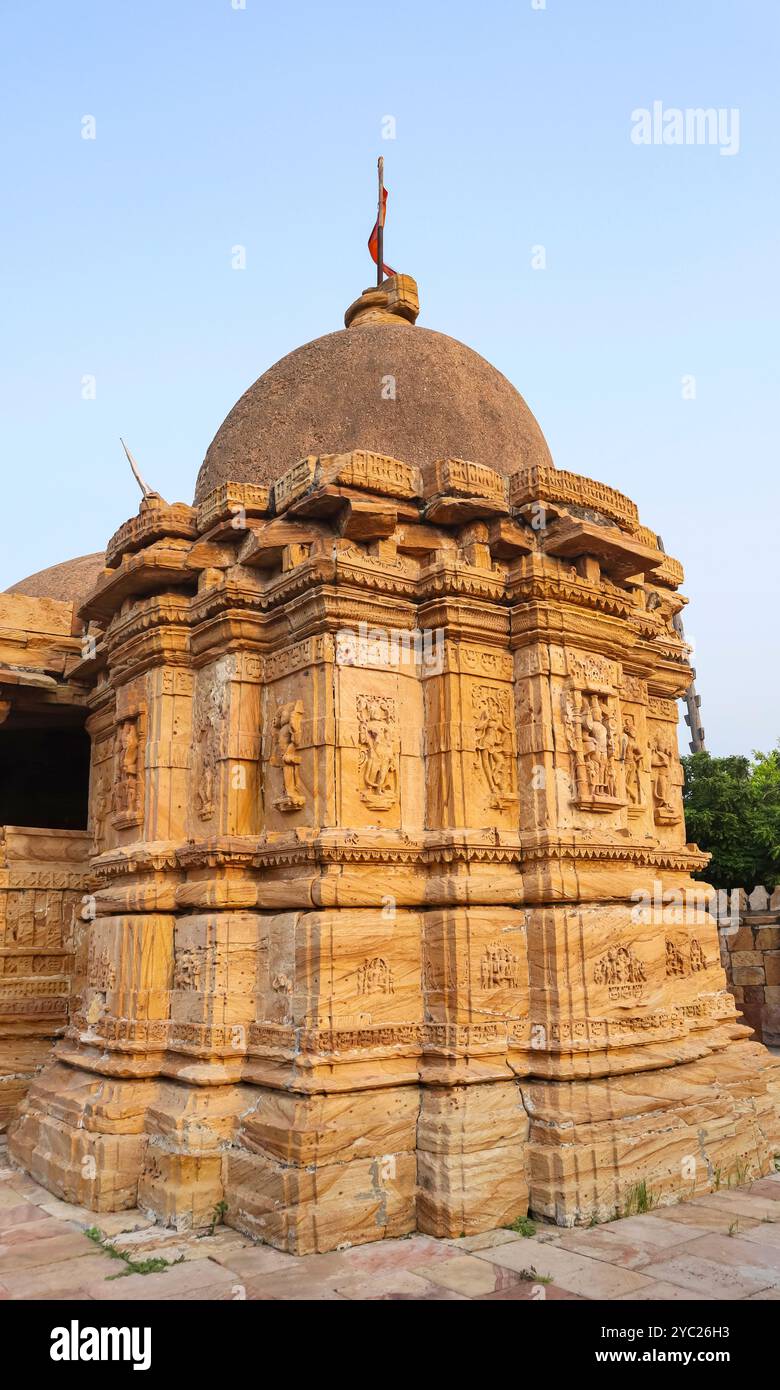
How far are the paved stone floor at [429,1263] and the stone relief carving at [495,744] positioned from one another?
106 inches

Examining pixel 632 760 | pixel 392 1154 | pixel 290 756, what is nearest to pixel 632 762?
pixel 632 760

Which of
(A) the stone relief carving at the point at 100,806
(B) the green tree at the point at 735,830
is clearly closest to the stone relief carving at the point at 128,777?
(A) the stone relief carving at the point at 100,806

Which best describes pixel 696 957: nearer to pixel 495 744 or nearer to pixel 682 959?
pixel 682 959

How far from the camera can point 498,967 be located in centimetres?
657

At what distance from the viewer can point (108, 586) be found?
8.27m

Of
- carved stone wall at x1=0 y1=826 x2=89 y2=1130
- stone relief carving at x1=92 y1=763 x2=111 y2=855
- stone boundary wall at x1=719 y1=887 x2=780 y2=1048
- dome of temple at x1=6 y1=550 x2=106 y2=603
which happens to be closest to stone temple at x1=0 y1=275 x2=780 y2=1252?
stone relief carving at x1=92 y1=763 x2=111 y2=855

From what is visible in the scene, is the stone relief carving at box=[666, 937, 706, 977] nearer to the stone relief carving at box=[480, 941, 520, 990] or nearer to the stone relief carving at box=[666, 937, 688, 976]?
the stone relief carving at box=[666, 937, 688, 976]

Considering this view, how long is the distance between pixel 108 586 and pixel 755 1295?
21.3 ft

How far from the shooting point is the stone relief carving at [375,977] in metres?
6.29

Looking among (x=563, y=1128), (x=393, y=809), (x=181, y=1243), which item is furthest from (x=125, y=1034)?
(x=563, y=1128)

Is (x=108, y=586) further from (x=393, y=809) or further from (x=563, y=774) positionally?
(x=563, y=774)

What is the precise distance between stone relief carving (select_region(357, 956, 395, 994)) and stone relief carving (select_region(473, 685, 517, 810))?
1342mm

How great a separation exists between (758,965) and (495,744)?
31.5ft

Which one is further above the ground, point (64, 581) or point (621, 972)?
point (64, 581)
